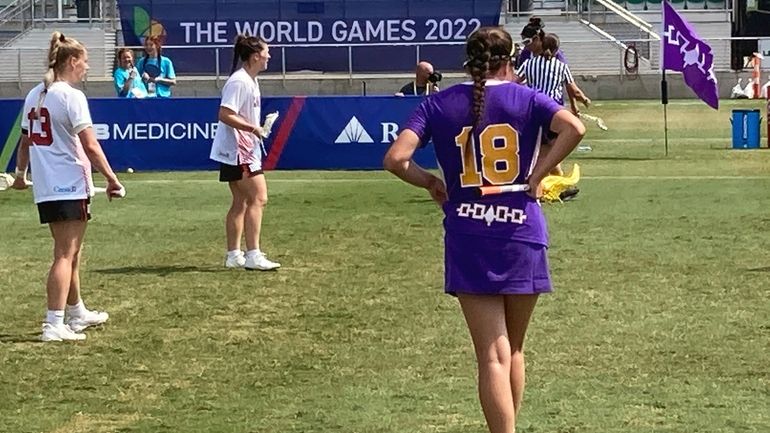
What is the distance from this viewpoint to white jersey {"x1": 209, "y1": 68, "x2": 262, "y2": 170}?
11781mm

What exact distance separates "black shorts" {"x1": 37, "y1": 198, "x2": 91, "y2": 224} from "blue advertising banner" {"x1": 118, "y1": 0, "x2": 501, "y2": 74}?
3568 centimetres

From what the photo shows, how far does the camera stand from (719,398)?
24.5 feet

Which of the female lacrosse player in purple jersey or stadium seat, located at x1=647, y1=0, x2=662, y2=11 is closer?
the female lacrosse player in purple jersey

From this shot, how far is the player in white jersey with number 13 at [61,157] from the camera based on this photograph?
9.06 meters

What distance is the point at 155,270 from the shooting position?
12.3 meters

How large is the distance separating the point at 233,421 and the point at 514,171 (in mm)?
2016

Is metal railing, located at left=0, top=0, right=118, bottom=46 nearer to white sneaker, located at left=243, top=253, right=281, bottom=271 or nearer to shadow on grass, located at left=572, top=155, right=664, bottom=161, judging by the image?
shadow on grass, located at left=572, top=155, right=664, bottom=161

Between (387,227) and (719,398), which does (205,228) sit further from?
(719,398)

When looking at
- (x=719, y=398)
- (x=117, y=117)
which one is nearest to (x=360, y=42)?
(x=117, y=117)

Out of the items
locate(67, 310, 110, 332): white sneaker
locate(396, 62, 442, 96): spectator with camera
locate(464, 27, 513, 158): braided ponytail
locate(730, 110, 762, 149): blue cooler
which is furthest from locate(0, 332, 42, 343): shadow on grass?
locate(730, 110, 762, 149): blue cooler

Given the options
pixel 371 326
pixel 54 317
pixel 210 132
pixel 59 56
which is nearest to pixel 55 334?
pixel 54 317

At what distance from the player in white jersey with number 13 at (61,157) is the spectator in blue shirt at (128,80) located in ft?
44.0

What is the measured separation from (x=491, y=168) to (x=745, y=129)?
18798mm

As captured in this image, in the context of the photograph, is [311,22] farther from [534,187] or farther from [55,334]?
[534,187]
